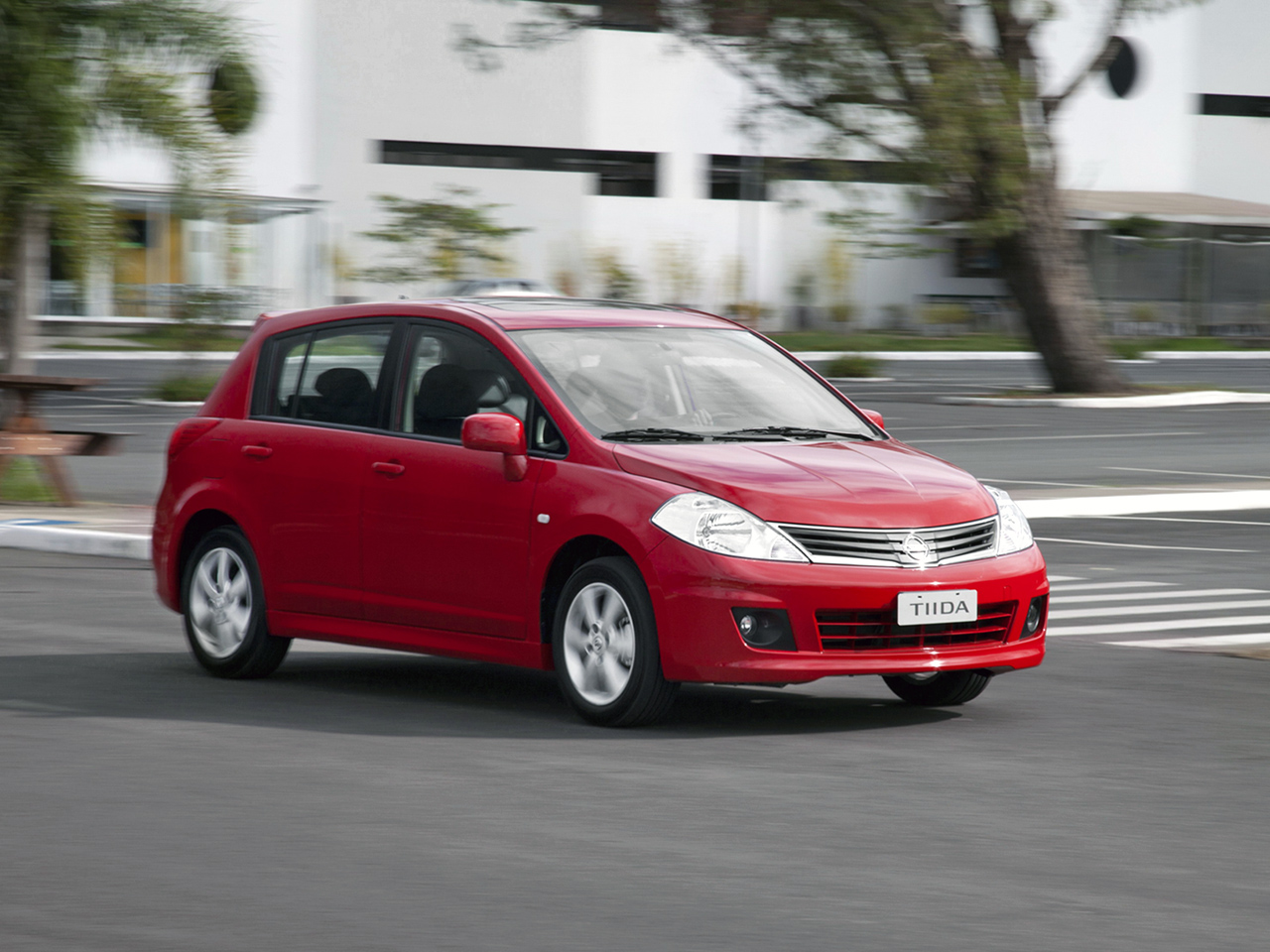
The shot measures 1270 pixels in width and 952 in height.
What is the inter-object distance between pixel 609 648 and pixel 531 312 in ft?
5.62

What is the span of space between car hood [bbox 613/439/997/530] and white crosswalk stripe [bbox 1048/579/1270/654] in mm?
2999

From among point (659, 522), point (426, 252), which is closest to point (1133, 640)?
point (659, 522)

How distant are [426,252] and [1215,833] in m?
46.3

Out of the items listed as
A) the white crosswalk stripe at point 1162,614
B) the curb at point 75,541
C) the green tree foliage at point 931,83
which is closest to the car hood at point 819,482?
the white crosswalk stripe at point 1162,614

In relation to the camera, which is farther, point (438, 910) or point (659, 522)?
point (659, 522)

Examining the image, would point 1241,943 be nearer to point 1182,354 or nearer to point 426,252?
point 426,252

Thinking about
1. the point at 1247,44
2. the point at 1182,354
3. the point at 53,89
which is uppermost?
the point at 1247,44

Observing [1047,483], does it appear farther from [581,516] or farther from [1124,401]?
[1124,401]

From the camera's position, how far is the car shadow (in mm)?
8242

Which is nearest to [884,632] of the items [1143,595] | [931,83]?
[1143,595]

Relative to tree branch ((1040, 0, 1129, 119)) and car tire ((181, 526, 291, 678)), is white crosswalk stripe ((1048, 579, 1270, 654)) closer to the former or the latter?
car tire ((181, 526, 291, 678))

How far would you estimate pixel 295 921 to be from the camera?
523 centimetres

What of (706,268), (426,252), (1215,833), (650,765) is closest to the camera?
(1215,833)

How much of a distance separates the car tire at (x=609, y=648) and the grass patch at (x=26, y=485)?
10930 millimetres
